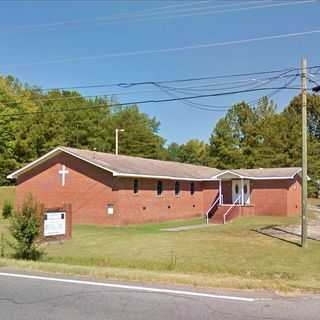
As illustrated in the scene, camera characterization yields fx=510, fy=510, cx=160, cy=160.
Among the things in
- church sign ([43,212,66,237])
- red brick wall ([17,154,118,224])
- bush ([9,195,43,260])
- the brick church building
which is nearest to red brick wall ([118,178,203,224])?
the brick church building

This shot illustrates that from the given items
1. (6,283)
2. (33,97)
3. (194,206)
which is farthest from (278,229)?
(33,97)

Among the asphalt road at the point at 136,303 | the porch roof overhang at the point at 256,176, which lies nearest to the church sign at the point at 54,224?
the asphalt road at the point at 136,303

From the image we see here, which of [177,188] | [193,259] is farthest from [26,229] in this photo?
[177,188]

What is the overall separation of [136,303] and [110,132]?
64204 millimetres

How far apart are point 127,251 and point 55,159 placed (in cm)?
1660

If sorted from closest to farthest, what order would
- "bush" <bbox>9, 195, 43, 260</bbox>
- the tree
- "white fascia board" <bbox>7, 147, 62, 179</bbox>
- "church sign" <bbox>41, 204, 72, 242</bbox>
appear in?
1. "bush" <bbox>9, 195, 43, 260</bbox>
2. "church sign" <bbox>41, 204, 72, 242</bbox>
3. "white fascia board" <bbox>7, 147, 62, 179</bbox>
4. the tree

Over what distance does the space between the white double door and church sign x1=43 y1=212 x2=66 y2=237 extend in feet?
68.5

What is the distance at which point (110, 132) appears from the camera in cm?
7188

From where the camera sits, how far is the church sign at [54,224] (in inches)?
795

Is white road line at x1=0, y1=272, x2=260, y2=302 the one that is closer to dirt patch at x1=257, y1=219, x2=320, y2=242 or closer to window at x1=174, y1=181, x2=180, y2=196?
dirt patch at x1=257, y1=219, x2=320, y2=242

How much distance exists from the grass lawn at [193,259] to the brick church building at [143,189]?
5.17 meters

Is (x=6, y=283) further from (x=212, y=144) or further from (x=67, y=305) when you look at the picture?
(x=212, y=144)

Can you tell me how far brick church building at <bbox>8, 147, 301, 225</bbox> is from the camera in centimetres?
3145

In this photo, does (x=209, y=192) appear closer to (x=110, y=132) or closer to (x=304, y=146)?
(x=304, y=146)
